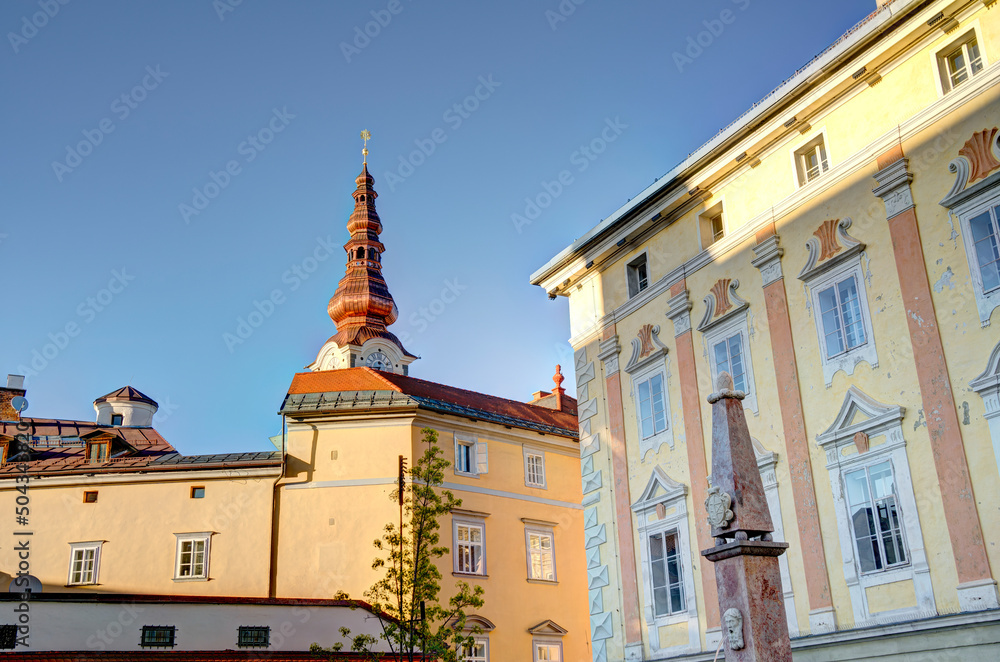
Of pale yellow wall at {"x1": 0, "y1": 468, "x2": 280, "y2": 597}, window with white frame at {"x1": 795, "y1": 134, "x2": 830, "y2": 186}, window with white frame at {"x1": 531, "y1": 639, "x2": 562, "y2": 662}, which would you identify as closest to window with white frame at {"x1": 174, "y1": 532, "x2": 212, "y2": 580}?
pale yellow wall at {"x1": 0, "y1": 468, "x2": 280, "y2": 597}

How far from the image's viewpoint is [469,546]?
2938cm

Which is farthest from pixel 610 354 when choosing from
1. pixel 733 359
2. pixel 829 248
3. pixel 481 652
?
pixel 481 652

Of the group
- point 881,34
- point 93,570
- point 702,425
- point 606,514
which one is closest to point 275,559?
point 93,570

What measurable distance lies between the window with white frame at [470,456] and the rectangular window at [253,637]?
30.7 ft

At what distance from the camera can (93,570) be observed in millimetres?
28000

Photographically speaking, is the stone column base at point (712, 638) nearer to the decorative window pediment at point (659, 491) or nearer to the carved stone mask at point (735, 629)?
the decorative window pediment at point (659, 491)

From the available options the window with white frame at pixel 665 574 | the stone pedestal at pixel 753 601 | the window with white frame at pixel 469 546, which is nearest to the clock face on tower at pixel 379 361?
the window with white frame at pixel 469 546

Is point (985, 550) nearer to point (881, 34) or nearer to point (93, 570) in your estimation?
point (881, 34)

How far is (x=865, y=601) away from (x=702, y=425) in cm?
504

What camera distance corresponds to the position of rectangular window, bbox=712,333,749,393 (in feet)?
61.5

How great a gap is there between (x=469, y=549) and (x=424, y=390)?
21.3 feet

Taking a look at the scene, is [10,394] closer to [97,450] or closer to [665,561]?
[97,450]

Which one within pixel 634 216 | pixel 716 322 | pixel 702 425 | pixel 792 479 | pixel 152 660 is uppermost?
pixel 634 216

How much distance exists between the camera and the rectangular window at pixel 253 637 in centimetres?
2214
